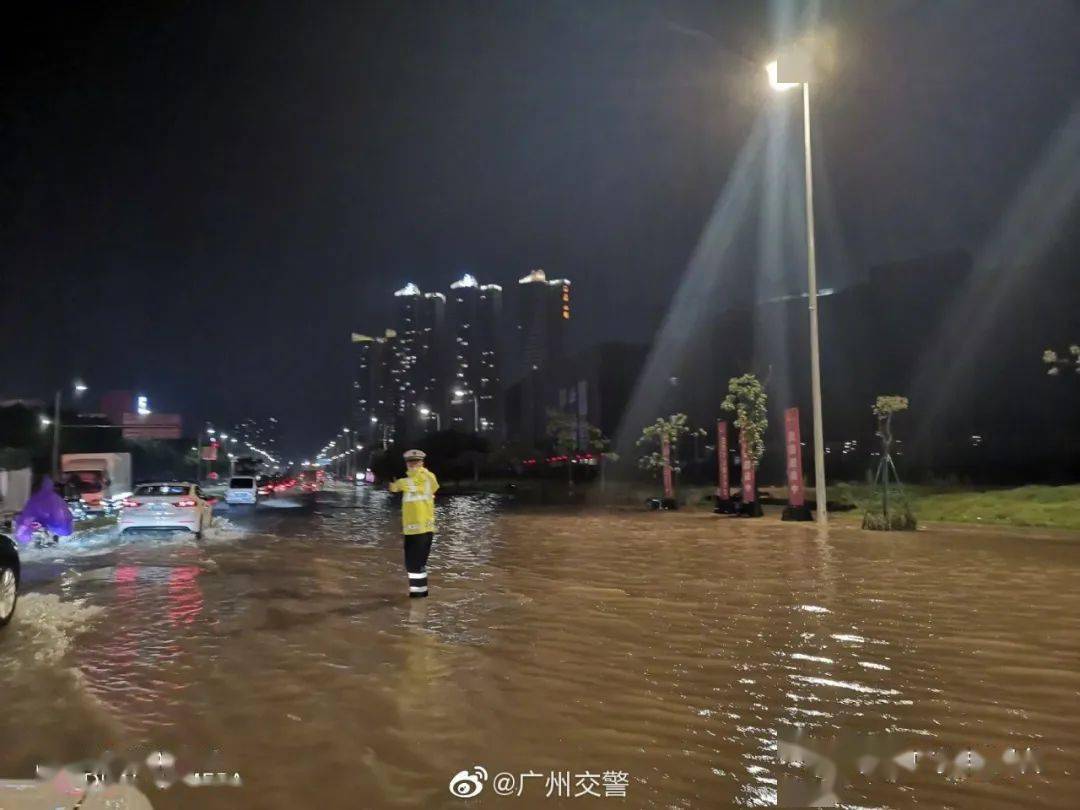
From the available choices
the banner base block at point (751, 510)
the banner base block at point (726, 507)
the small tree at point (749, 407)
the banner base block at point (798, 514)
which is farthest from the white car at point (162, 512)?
the banner base block at point (726, 507)

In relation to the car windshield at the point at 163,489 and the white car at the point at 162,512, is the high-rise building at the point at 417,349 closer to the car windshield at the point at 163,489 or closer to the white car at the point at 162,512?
the car windshield at the point at 163,489

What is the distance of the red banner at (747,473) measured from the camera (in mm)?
25825

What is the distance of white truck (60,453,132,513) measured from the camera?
1074 inches

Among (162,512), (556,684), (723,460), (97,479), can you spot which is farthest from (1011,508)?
(97,479)

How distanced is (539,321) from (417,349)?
21236 mm

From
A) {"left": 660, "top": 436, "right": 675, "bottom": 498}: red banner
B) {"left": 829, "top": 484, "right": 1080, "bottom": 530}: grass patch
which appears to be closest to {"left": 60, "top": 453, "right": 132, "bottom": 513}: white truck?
{"left": 660, "top": 436, "right": 675, "bottom": 498}: red banner

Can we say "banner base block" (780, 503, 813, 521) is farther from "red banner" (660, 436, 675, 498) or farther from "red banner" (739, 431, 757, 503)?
"red banner" (660, 436, 675, 498)

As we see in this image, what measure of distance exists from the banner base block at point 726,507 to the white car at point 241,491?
22.3m

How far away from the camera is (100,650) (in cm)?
733

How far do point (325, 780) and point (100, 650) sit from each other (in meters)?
4.02

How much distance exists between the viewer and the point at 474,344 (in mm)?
132750

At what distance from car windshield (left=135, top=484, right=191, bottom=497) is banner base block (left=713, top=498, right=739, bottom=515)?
16103mm

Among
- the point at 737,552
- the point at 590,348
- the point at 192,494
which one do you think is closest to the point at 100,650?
the point at 737,552

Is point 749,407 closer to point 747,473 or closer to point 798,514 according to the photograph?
point 747,473
